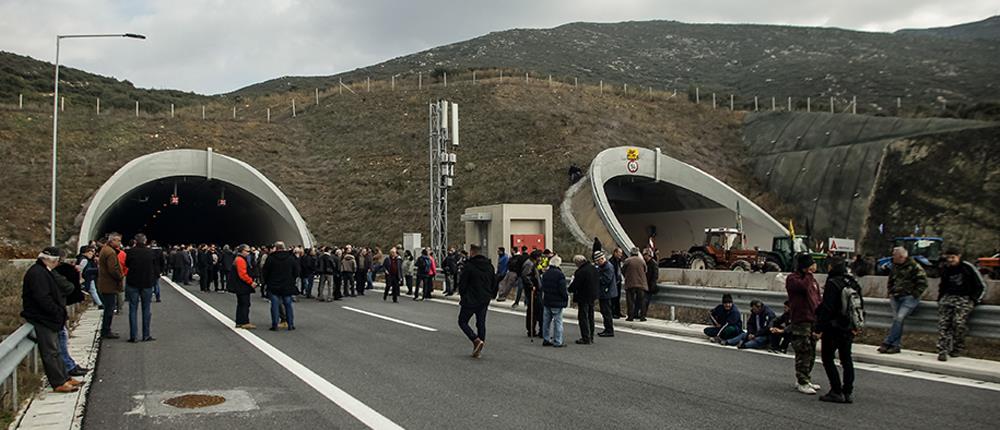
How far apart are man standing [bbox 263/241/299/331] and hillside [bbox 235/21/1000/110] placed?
62.8m

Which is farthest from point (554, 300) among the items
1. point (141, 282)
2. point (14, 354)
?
point (14, 354)

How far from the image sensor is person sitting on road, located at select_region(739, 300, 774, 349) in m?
12.2

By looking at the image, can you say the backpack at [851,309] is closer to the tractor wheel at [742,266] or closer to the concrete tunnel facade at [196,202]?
the tractor wheel at [742,266]

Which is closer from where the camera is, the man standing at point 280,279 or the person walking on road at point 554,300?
the person walking on road at point 554,300

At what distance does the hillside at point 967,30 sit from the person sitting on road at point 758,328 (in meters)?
158

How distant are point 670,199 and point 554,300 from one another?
91.3 feet

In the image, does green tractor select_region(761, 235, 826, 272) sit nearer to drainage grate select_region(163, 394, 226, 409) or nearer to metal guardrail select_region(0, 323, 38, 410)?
drainage grate select_region(163, 394, 226, 409)

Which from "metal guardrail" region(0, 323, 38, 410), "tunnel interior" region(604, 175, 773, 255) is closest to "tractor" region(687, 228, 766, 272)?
"tunnel interior" region(604, 175, 773, 255)

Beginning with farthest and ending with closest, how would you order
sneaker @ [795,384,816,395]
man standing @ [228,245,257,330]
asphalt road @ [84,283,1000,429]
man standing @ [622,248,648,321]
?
man standing @ [622,248,648,321] → man standing @ [228,245,257,330] → sneaker @ [795,384,816,395] → asphalt road @ [84,283,1000,429]

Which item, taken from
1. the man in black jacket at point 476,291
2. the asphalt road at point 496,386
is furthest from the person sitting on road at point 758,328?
the man in black jacket at point 476,291

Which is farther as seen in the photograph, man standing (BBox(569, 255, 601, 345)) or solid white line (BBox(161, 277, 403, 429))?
man standing (BBox(569, 255, 601, 345))

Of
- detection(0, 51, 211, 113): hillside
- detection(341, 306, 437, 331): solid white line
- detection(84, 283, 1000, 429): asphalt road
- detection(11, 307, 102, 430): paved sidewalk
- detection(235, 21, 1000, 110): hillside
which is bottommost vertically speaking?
detection(341, 306, 437, 331): solid white line

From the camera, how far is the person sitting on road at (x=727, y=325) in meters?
12.7

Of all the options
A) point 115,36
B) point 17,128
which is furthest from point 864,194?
point 17,128
